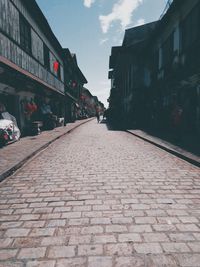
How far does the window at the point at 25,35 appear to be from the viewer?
41.2ft

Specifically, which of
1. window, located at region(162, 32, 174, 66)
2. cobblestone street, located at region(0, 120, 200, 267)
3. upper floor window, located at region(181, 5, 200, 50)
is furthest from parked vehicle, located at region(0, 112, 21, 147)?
window, located at region(162, 32, 174, 66)

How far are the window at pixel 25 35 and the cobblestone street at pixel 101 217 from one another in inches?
365

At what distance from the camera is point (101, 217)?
312cm

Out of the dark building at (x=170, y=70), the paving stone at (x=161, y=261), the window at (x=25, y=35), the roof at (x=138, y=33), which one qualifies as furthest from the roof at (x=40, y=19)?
the paving stone at (x=161, y=261)

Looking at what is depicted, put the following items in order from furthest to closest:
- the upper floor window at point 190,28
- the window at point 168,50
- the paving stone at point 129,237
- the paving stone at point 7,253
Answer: the window at point 168,50 < the upper floor window at point 190,28 < the paving stone at point 129,237 < the paving stone at point 7,253

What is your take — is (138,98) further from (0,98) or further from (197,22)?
(0,98)

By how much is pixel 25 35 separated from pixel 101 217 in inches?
499

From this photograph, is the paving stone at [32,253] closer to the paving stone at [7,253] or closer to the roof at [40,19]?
the paving stone at [7,253]

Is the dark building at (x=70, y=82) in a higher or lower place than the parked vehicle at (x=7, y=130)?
higher

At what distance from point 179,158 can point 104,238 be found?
197 inches

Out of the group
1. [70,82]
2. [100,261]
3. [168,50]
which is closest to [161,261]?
[100,261]

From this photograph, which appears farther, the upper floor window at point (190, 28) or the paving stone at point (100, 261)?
the upper floor window at point (190, 28)

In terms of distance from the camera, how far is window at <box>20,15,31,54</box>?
12569 millimetres

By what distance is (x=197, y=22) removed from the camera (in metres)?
11.5
